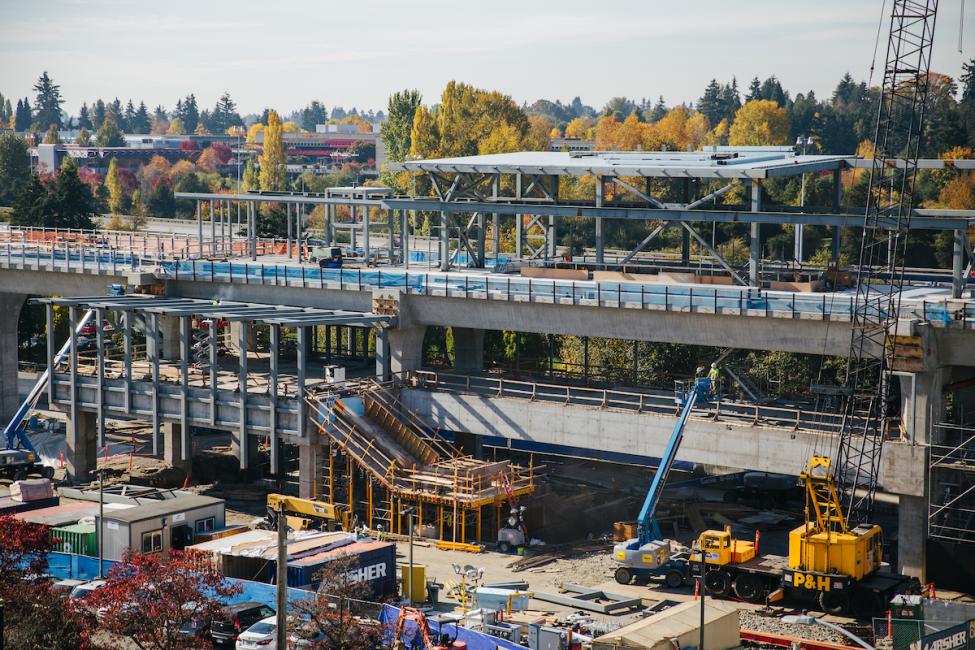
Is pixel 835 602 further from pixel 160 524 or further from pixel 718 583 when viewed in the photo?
pixel 160 524

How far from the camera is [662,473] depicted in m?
55.5

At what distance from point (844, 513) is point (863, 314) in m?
7.84

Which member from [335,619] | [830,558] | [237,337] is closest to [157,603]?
[335,619]

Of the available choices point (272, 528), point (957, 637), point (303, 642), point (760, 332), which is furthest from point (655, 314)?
point (303, 642)

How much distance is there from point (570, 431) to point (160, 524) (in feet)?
59.2

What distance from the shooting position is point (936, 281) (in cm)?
6875

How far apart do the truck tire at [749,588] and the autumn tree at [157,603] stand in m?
18.1

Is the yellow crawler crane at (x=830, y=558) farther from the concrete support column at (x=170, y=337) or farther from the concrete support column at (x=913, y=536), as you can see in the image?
the concrete support column at (x=170, y=337)

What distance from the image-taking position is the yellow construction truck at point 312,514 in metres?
60.8

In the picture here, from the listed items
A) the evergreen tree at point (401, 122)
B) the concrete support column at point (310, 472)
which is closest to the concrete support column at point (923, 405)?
the concrete support column at point (310, 472)

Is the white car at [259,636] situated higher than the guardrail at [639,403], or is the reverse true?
the guardrail at [639,403]

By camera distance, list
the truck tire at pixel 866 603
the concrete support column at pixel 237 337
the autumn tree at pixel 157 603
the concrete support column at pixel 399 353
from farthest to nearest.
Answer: the concrete support column at pixel 237 337, the concrete support column at pixel 399 353, the truck tire at pixel 866 603, the autumn tree at pixel 157 603

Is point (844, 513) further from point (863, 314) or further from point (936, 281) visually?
point (936, 281)

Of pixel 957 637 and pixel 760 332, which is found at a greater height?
pixel 760 332
